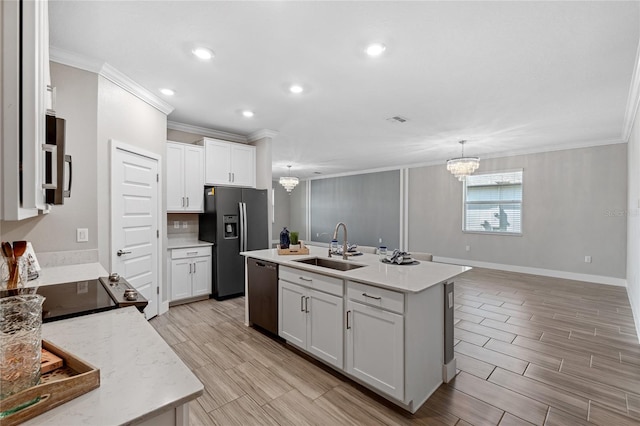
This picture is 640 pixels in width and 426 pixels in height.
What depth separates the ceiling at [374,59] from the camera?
1.97 metres

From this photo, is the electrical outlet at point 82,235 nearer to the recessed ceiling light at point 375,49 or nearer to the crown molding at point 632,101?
the recessed ceiling light at point 375,49

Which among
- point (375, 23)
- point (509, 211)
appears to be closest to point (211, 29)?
point (375, 23)

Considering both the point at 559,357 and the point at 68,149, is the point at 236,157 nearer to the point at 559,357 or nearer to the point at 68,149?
the point at 68,149

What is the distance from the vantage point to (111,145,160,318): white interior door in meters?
2.97

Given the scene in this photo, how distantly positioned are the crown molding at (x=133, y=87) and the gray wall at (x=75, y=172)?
4.8 inches

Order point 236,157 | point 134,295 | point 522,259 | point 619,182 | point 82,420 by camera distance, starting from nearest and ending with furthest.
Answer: point 82,420
point 134,295
point 236,157
point 619,182
point 522,259

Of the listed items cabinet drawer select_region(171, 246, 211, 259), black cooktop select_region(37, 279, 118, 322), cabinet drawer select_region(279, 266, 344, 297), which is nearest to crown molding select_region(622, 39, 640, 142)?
cabinet drawer select_region(279, 266, 344, 297)

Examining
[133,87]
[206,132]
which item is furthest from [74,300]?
[206,132]

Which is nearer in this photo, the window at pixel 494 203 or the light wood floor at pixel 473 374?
the light wood floor at pixel 473 374

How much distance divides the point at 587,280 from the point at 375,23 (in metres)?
6.36

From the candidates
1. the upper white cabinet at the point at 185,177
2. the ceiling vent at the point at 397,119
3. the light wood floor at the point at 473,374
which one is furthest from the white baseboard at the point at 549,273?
the upper white cabinet at the point at 185,177

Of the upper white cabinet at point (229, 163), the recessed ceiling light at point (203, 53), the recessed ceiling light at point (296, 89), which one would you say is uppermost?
the recessed ceiling light at point (296, 89)

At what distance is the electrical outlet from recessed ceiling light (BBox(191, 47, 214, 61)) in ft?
6.14

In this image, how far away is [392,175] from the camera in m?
8.51
